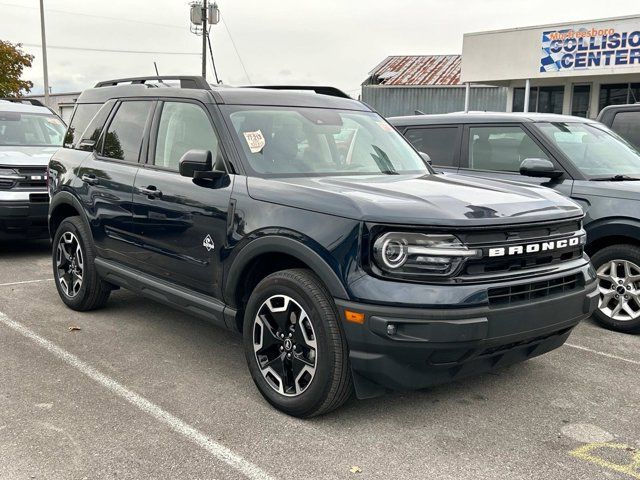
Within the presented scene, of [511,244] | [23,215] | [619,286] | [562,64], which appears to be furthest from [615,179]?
[562,64]

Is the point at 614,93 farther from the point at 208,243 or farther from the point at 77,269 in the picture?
the point at 208,243

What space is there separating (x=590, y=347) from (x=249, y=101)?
10.5ft

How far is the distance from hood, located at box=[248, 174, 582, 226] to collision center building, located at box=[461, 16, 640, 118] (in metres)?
16.8

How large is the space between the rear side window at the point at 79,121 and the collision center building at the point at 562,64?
16503 millimetres

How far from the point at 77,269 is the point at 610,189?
460 cm

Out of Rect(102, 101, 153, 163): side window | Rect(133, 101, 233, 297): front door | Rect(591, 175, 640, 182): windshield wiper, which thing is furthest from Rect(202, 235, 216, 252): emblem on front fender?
Rect(591, 175, 640, 182): windshield wiper

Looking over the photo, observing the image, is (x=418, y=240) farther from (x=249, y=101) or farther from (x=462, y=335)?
(x=249, y=101)

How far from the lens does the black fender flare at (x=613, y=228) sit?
5.26 meters

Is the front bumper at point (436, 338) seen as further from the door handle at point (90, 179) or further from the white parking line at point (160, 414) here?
the door handle at point (90, 179)

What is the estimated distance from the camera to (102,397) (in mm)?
3949

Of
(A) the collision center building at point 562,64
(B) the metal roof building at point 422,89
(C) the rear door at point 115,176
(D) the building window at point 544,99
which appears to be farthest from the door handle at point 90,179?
(B) the metal roof building at point 422,89

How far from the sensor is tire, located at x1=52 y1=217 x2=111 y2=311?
552 centimetres

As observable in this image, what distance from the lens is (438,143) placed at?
682 centimetres

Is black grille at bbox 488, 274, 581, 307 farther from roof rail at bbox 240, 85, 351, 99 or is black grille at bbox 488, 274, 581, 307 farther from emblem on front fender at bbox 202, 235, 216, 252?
roof rail at bbox 240, 85, 351, 99
